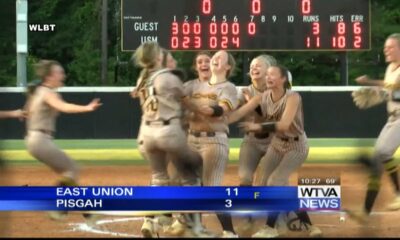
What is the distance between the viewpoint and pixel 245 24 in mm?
18453

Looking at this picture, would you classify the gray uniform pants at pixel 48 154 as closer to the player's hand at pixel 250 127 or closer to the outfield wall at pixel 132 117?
the player's hand at pixel 250 127

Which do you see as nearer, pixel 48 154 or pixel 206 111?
pixel 206 111

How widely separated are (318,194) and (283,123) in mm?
680

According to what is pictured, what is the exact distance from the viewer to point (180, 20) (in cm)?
1836

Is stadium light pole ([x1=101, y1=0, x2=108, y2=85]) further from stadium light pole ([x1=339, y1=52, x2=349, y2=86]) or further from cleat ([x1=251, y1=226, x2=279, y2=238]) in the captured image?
cleat ([x1=251, y1=226, x2=279, y2=238])

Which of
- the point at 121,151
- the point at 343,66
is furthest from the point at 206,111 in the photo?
the point at 343,66

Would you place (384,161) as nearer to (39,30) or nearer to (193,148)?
(193,148)

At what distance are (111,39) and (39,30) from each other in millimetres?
2257

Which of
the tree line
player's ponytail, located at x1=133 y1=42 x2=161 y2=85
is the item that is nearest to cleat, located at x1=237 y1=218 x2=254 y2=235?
player's ponytail, located at x1=133 y1=42 x2=161 y2=85

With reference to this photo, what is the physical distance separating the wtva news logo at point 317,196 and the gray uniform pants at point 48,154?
2.07 m

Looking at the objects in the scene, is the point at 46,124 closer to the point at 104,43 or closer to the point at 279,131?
the point at 279,131

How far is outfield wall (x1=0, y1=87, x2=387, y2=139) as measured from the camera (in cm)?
2039

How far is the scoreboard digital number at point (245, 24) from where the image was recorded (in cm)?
1836

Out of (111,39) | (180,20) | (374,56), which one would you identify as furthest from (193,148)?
(111,39)
